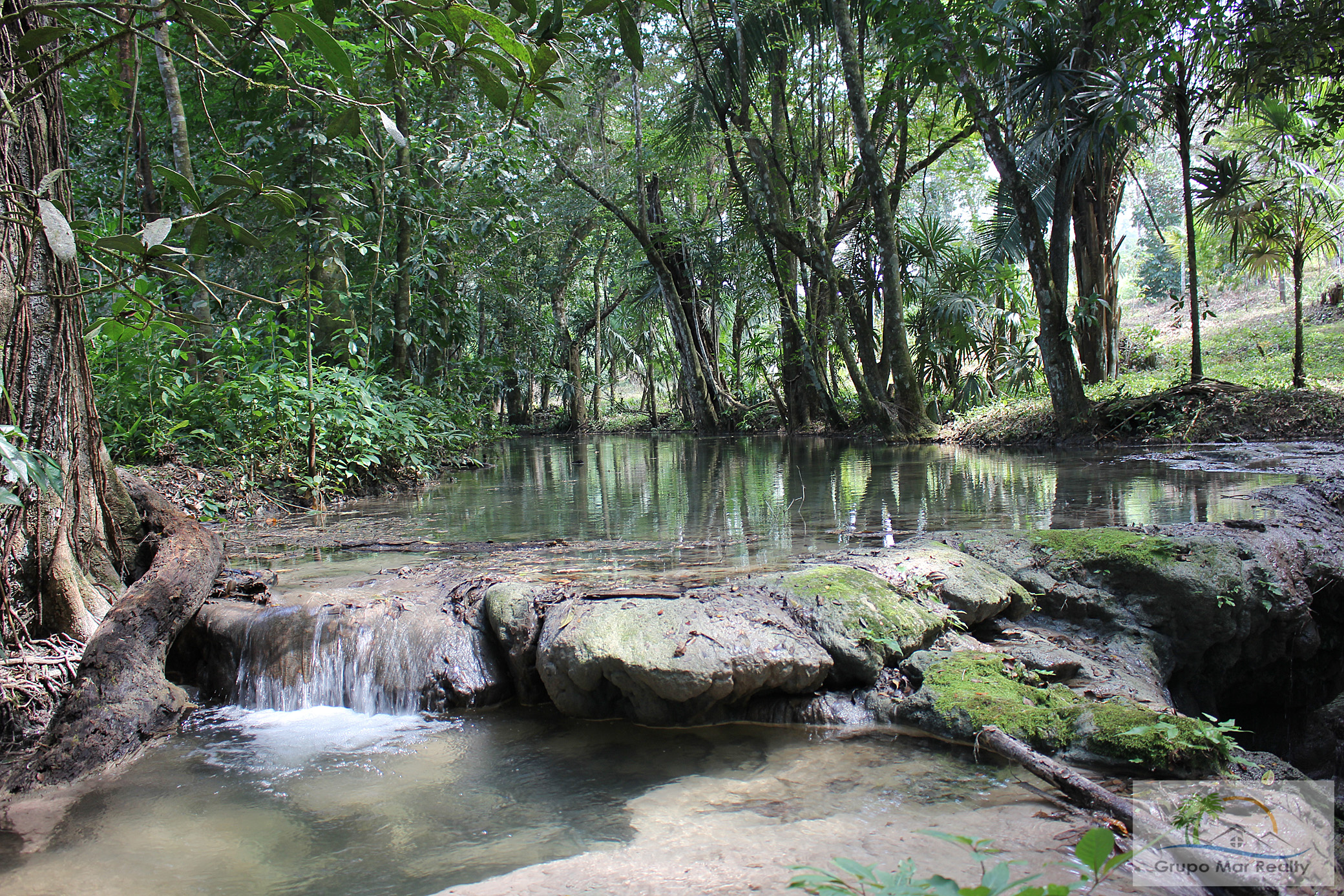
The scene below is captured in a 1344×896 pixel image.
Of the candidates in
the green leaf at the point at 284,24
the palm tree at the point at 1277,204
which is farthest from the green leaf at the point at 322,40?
the palm tree at the point at 1277,204

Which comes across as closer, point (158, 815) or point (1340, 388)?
point (158, 815)

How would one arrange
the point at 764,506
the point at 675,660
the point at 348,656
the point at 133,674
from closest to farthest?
1. the point at 675,660
2. the point at 133,674
3. the point at 348,656
4. the point at 764,506

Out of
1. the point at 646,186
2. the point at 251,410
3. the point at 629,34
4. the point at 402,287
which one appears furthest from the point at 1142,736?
the point at 646,186

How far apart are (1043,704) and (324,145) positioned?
9.91 m

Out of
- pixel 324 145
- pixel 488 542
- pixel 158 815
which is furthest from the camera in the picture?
pixel 324 145

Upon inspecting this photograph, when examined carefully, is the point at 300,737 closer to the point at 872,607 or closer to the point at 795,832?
the point at 795,832

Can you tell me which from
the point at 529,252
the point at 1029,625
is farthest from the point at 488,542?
the point at 529,252

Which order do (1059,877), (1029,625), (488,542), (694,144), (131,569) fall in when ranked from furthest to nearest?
(694,144)
(488,542)
(131,569)
(1029,625)
(1059,877)

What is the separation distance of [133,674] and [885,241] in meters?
11.7

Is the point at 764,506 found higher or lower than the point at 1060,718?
higher

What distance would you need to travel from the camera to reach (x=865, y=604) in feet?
11.3

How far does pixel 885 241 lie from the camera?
489 inches

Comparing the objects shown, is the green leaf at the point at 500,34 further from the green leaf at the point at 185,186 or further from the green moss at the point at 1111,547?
the green moss at the point at 1111,547

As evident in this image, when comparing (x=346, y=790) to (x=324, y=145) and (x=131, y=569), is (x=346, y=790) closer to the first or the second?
(x=131, y=569)
